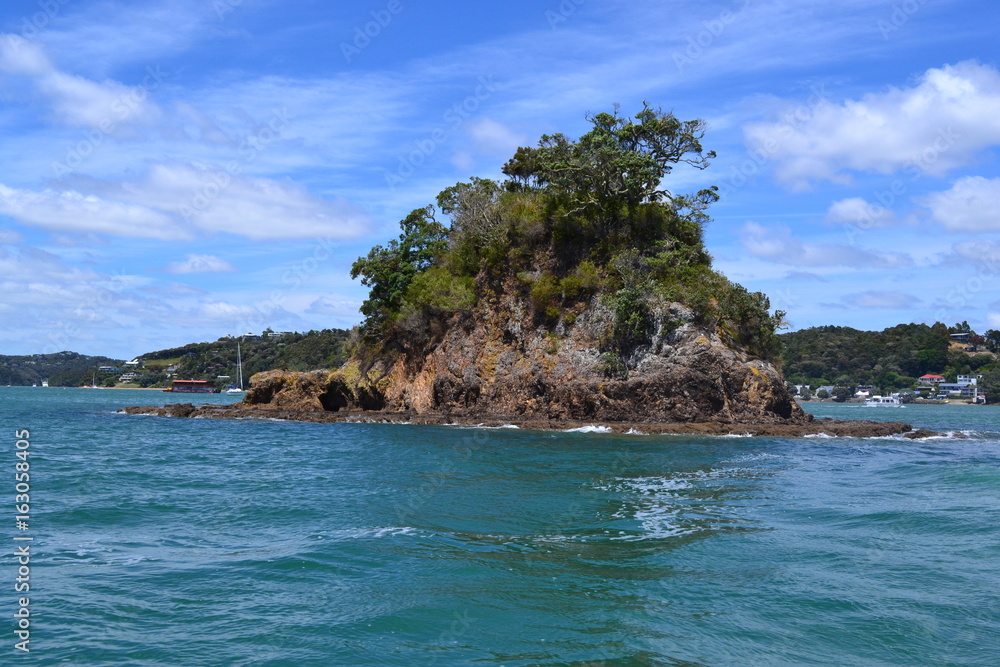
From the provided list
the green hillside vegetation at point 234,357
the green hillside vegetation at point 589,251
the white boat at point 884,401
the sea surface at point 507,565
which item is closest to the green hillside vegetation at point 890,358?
the white boat at point 884,401

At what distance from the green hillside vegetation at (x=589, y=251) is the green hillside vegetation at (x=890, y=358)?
80.4 meters

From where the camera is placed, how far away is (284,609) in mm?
9773

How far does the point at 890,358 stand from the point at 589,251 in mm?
98187

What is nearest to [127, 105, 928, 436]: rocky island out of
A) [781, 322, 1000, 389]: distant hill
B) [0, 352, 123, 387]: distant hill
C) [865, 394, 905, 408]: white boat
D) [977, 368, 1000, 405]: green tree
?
[865, 394, 905, 408]: white boat

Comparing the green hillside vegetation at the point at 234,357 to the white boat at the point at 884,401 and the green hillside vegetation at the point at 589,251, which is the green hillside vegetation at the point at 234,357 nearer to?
the green hillside vegetation at the point at 589,251

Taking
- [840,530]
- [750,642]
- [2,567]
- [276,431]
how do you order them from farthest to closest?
1. [276,431]
2. [840,530]
3. [2,567]
4. [750,642]

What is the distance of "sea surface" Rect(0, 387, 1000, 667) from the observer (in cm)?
863

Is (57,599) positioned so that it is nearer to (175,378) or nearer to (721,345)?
(721,345)

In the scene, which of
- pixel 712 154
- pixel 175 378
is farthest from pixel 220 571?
pixel 175 378

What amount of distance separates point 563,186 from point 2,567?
37.0m

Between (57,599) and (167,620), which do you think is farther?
(57,599)

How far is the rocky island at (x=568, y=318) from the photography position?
38812 millimetres

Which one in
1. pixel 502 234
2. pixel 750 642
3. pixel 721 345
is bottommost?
pixel 750 642

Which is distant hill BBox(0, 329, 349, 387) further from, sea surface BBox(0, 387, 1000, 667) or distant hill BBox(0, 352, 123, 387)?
sea surface BBox(0, 387, 1000, 667)
